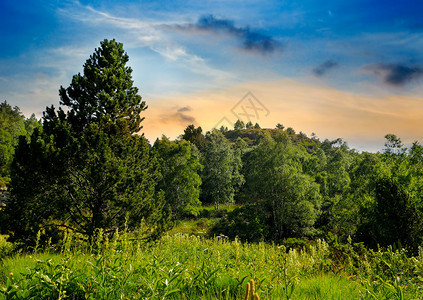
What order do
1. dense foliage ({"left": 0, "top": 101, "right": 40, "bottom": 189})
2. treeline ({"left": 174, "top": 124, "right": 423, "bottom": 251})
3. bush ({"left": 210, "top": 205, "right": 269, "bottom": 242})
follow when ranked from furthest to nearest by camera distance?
dense foliage ({"left": 0, "top": 101, "right": 40, "bottom": 189})
bush ({"left": 210, "top": 205, "right": 269, "bottom": 242})
treeline ({"left": 174, "top": 124, "right": 423, "bottom": 251})

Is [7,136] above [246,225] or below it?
above

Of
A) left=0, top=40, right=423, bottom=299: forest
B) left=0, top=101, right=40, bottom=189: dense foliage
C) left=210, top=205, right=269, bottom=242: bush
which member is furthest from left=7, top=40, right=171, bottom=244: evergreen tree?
left=0, top=101, right=40, bottom=189: dense foliage

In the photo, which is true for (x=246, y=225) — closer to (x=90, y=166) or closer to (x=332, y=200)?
(x=332, y=200)

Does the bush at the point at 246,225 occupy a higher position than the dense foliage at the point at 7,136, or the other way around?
the dense foliage at the point at 7,136

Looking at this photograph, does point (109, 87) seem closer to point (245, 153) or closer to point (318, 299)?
point (318, 299)

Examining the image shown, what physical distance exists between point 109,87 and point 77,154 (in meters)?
3.08

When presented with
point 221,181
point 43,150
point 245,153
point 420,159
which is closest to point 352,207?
point 420,159

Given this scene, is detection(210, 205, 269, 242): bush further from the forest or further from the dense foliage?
the dense foliage

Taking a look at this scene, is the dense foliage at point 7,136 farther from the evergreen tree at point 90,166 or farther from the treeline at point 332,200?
the treeline at point 332,200

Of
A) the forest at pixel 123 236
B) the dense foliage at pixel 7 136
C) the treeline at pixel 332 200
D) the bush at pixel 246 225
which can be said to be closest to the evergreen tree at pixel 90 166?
the forest at pixel 123 236

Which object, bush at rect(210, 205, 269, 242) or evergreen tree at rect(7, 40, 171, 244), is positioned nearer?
evergreen tree at rect(7, 40, 171, 244)

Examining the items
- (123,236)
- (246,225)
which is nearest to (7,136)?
(246,225)

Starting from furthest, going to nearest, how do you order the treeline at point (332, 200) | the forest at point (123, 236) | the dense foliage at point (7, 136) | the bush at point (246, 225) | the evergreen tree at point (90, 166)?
the dense foliage at point (7, 136) → the bush at point (246, 225) → the treeline at point (332, 200) → the evergreen tree at point (90, 166) → the forest at point (123, 236)

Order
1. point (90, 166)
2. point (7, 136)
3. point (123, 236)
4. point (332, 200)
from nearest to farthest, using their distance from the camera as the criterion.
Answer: point (123, 236), point (90, 166), point (332, 200), point (7, 136)
